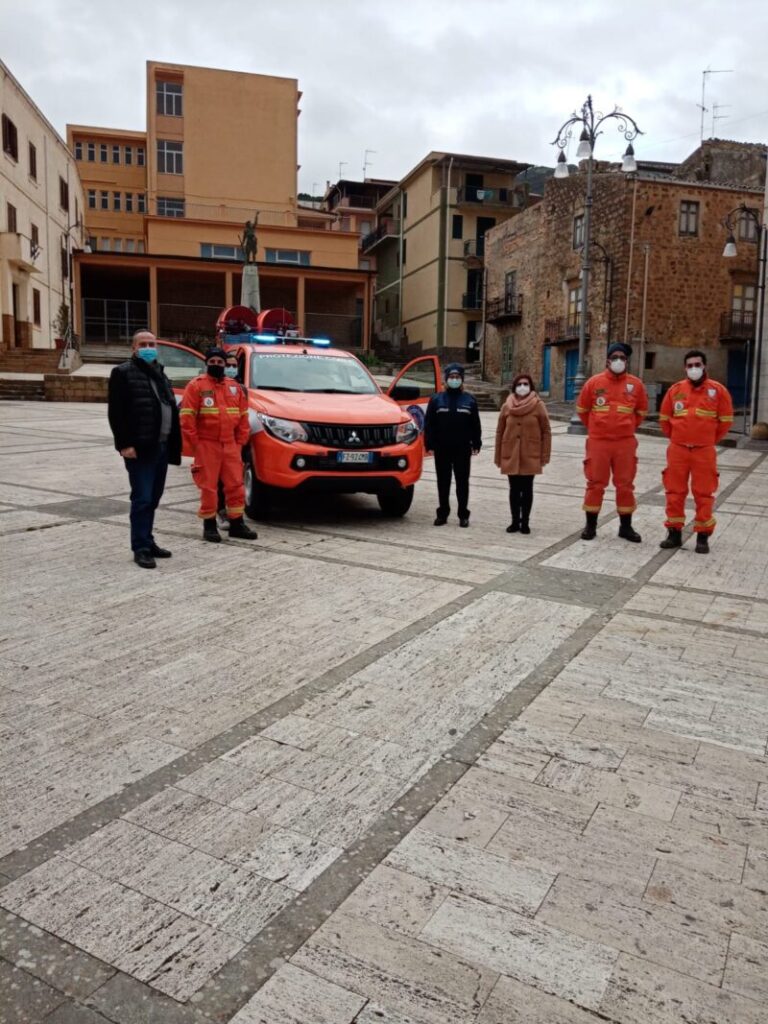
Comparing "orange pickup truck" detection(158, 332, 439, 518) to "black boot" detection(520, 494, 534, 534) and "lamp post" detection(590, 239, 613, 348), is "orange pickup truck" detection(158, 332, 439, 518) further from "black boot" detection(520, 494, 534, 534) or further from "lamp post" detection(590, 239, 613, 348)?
"lamp post" detection(590, 239, 613, 348)

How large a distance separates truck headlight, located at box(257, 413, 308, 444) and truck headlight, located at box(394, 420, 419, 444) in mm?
969

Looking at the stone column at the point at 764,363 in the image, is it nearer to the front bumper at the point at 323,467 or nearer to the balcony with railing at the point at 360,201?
the front bumper at the point at 323,467

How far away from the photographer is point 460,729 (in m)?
3.82

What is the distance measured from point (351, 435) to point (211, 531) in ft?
5.32

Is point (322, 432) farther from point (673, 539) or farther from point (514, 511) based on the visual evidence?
point (673, 539)

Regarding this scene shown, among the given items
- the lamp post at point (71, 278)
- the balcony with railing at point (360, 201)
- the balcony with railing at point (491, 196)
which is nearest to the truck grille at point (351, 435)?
the lamp post at point (71, 278)

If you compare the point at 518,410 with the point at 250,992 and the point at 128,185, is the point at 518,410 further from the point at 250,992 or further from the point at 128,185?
the point at 128,185

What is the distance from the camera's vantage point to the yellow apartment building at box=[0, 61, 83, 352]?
3362 centimetres

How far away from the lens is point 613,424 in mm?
8016

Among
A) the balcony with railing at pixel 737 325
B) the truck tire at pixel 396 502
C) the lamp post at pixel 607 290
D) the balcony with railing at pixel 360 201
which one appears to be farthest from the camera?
the balcony with railing at pixel 360 201

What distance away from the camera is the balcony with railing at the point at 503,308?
137 feet

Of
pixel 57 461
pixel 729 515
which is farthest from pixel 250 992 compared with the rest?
pixel 57 461

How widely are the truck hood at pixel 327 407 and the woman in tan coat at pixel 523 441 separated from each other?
1042mm

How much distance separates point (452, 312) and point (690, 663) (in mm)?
44374
